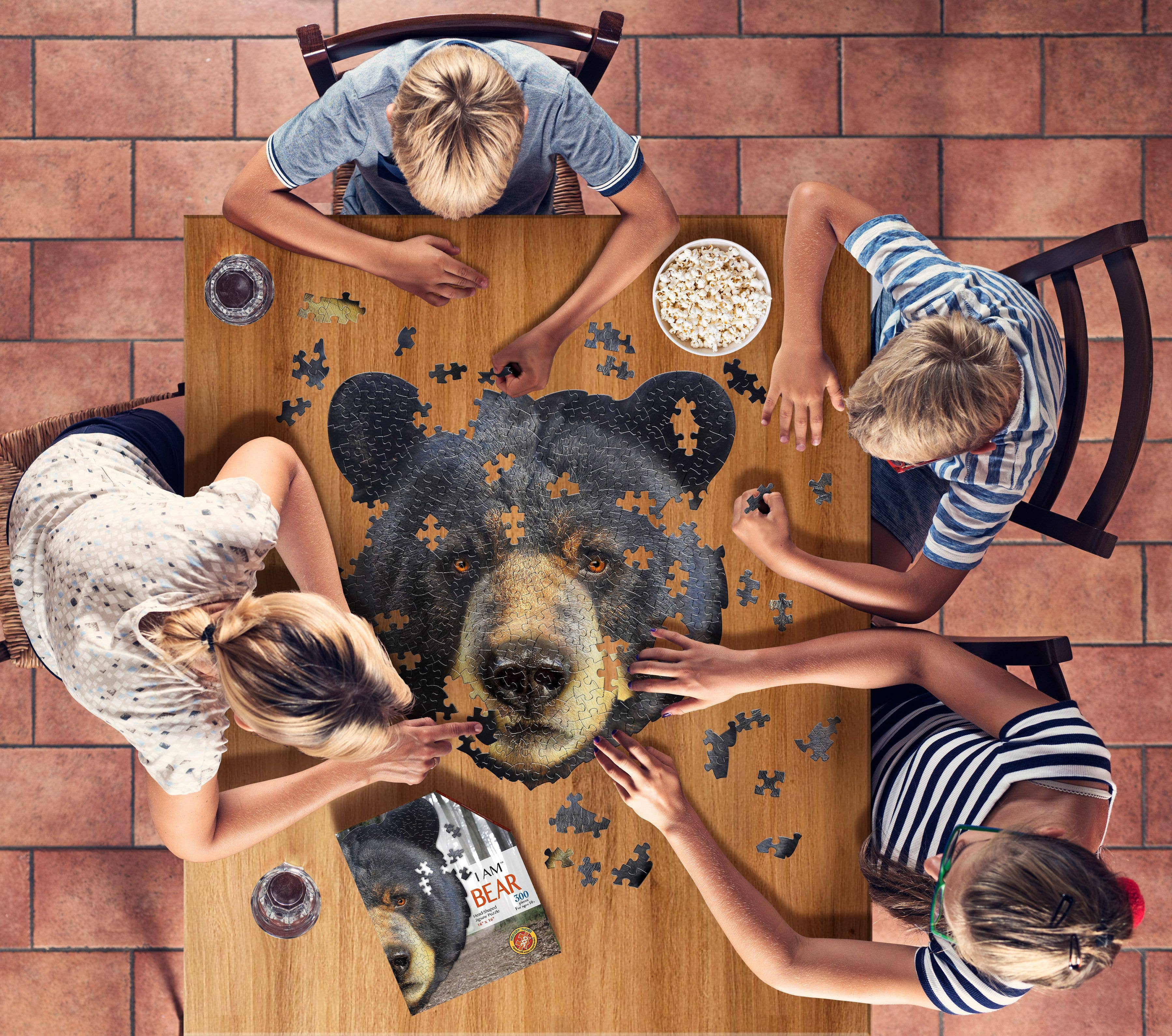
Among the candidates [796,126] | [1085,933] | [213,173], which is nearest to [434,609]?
[1085,933]

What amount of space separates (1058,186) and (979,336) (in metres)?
1.44

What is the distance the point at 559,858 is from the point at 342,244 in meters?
1.24

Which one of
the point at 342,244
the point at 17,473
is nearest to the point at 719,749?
the point at 342,244

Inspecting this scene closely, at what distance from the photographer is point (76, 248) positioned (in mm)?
2369

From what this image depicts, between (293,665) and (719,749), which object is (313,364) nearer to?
(293,665)

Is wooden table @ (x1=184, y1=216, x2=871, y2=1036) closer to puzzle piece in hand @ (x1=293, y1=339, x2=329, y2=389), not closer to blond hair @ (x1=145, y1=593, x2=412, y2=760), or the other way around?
puzzle piece in hand @ (x1=293, y1=339, x2=329, y2=389)

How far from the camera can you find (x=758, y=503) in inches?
60.6

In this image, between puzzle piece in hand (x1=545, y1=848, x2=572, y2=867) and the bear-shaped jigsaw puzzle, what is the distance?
0.46 feet

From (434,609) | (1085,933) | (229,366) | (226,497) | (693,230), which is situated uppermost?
(693,230)

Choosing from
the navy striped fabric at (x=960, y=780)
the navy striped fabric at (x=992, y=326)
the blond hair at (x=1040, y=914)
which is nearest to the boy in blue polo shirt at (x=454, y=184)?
the navy striped fabric at (x=992, y=326)

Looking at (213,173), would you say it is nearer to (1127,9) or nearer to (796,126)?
(796,126)

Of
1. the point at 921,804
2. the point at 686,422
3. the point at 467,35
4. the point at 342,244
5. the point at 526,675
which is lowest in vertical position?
the point at 921,804

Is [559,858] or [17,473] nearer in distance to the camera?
[559,858]

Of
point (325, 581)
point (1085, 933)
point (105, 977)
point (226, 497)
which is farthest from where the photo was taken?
point (105, 977)
